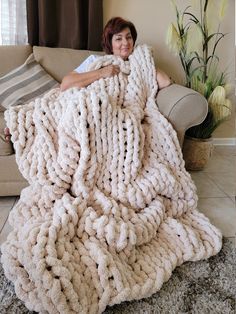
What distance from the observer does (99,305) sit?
2.81 feet

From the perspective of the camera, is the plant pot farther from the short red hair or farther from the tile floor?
the short red hair

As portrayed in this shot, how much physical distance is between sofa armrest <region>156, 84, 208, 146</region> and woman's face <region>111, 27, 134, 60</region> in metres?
0.48

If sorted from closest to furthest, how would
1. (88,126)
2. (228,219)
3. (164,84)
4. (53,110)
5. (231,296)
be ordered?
(231,296) < (88,126) < (53,110) < (228,219) < (164,84)

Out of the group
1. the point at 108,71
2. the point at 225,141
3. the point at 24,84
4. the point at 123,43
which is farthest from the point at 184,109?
the point at 225,141

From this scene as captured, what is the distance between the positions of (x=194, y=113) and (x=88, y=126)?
0.54 meters

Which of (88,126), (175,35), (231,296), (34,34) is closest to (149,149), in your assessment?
(88,126)

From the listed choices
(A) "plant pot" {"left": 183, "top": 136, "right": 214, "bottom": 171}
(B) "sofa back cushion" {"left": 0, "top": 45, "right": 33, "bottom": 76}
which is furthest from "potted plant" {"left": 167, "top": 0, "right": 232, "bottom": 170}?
(B) "sofa back cushion" {"left": 0, "top": 45, "right": 33, "bottom": 76}

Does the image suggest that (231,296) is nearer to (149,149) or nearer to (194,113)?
(149,149)

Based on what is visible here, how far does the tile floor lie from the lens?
137 centimetres

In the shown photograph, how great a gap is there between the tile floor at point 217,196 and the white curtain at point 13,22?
1.27 m

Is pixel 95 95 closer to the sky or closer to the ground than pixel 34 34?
closer to the ground

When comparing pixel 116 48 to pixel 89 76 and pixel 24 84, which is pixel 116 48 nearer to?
pixel 89 76

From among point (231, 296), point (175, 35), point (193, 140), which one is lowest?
point (231, 296)

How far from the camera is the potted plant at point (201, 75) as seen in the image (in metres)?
1.84
